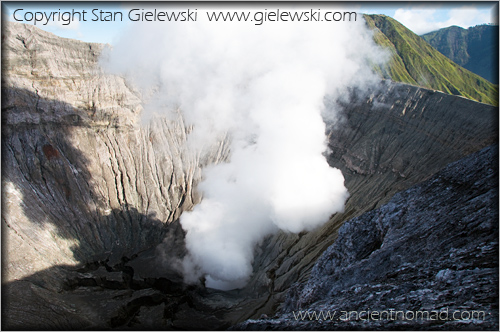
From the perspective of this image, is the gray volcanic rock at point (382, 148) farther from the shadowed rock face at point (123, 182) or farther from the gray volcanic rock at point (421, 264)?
the gray volcanic rock at point (421, 264)

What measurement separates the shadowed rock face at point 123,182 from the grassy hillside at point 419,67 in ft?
290

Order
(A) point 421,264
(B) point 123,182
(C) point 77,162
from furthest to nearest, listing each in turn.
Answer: (B) point 123,182 → (C) point 77,162 → (A) point 421,264

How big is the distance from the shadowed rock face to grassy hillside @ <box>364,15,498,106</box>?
290ft

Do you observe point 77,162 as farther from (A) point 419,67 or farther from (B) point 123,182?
(A) point 419,67

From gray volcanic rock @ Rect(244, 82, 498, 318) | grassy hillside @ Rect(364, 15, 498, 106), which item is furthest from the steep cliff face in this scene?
grassy hillside @ Rect(364, 15, 498, 106)

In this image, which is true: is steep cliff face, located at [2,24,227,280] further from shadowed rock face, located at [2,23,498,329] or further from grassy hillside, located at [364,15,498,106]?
grassy hillside, located at [364,15,498,106]

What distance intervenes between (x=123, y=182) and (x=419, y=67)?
130 meters

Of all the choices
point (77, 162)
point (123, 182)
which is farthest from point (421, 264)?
point (77, 162)

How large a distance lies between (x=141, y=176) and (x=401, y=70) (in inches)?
4536

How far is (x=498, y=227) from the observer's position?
46.2ft

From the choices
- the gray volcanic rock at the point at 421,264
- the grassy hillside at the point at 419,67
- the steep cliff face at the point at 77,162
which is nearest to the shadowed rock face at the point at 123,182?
the steep cliff face at the point at 77,162

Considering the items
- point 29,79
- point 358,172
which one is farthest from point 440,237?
point 29,79

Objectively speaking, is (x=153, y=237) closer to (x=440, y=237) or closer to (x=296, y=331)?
(x=296, y=331)

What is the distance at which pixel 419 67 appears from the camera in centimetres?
13212
